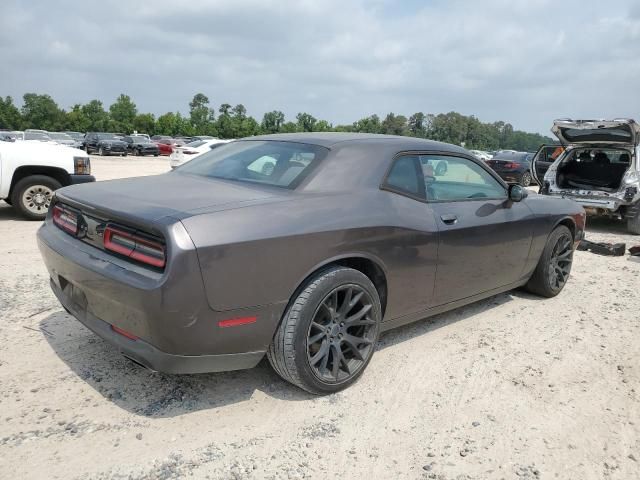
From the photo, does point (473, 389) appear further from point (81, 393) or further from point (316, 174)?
point (81, 393)

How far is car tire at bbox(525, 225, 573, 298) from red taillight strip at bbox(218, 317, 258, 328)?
127 inches

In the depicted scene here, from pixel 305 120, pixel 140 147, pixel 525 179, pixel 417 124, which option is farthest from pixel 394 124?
pixel 525 179

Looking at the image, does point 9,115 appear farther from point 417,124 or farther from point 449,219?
point 449,219

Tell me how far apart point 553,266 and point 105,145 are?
1333 inches

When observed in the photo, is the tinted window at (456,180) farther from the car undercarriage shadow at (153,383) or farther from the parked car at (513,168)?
the parked car at (513,168)

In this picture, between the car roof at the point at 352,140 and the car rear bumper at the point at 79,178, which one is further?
the car rear bumper at the point at 79,178

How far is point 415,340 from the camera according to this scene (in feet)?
12.6

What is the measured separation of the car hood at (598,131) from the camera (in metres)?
8.14

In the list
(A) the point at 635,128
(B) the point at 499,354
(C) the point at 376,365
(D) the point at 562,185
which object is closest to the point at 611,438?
(B) the point at 499,354

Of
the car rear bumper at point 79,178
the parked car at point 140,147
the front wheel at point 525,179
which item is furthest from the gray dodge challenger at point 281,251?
the parked car at point 140,147

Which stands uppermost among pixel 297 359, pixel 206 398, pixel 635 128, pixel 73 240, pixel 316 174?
pixel 635 128

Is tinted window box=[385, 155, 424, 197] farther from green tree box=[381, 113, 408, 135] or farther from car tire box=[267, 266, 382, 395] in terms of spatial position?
green tree box=[381, 113, 408, 135]

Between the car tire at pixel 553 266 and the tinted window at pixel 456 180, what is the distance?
0.96 metres

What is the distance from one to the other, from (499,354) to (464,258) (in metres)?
0.72
